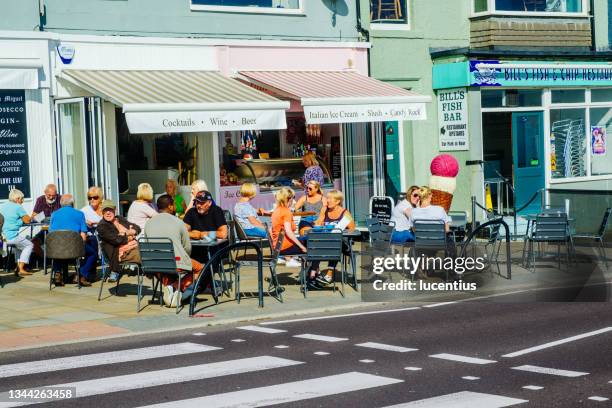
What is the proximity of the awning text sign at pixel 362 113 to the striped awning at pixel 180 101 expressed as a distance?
809 millimetres

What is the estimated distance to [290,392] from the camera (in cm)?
865

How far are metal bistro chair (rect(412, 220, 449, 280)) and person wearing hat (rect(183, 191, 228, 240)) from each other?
302 centimetres

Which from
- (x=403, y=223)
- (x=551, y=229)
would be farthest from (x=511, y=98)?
(x=403, y=223)

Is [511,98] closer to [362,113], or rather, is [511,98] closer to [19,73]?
[362,113]

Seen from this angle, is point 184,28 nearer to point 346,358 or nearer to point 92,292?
point 92,292

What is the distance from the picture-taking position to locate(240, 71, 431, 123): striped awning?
19359 millimetres

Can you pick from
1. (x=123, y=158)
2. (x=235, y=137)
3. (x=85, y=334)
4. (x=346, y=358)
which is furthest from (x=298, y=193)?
(x=346, y=358)

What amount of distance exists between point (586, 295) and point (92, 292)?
7099 millimetres

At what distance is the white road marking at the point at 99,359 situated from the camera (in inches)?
392

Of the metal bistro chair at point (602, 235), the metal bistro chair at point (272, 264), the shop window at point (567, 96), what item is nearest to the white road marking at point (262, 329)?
the metal bistro chair at point (272, 264)

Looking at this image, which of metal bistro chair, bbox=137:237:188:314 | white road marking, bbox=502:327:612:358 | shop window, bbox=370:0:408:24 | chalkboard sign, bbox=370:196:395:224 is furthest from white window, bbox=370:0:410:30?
white road marking, bbox=502:327:612:358

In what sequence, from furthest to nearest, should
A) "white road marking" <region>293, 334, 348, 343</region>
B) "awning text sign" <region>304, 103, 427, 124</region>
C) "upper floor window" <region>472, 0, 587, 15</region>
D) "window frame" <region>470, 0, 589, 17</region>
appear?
"upper floor window" <region>472, 0, 587, 15</region>
"window frame" <region>470, 0, 589, 17</region>
"awning text sign" <region>304, 103, 427, 124</region>
"white road marking" <region>293, 334, 348, 343</region>

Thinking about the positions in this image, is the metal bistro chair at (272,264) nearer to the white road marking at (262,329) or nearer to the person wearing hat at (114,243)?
the person wearing hat at (114,243)

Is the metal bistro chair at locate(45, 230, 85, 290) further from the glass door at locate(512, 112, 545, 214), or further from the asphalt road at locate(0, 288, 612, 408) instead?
the glass door at locate(512, 112, 545, 214)
